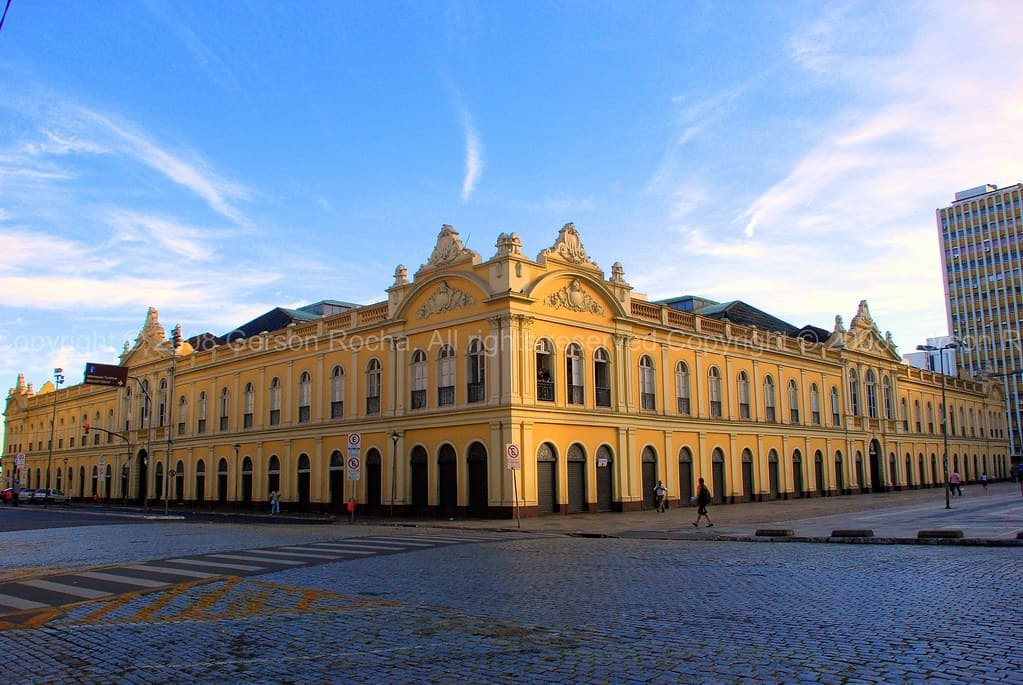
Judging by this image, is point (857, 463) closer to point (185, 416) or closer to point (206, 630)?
point (185, 416)

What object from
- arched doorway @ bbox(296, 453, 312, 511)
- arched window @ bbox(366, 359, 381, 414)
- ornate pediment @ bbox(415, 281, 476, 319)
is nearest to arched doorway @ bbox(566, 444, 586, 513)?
ornate pediment @ bbox(415, 281, 476, 319)

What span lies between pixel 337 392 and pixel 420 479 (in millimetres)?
8166

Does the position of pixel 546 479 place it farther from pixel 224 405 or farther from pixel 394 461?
pixel 224 405

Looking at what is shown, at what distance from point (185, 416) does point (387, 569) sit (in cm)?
4391

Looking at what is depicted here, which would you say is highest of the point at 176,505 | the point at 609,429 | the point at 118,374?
the point at 118,374

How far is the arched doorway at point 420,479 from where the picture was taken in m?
35.9

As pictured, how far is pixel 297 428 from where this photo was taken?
43.8m

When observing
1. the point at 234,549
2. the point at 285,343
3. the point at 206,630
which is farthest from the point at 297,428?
the point at 206,630

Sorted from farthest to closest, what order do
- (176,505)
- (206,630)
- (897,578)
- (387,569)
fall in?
1. (176,505)
2. (387,569)
3. (897,578)
4. (206,630)

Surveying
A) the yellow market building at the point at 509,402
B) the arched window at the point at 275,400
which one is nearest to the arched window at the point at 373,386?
the yellow market building at the point at 509,402

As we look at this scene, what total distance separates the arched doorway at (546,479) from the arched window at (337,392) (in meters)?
12.5

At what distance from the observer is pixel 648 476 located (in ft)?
128

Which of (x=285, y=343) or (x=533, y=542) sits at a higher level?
(x=285, y=343)

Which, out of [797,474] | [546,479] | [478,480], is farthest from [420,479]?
[797,474]
